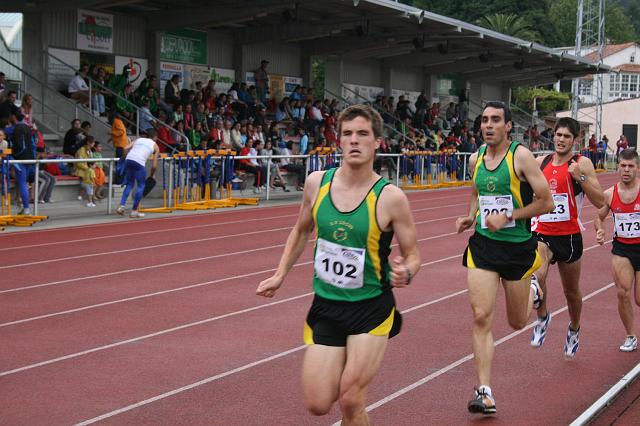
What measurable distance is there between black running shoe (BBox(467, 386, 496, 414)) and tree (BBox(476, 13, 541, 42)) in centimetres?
8456

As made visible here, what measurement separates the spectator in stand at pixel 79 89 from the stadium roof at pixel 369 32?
5.34 feet

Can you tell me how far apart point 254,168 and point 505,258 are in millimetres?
16301

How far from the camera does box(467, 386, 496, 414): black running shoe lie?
5.82 m

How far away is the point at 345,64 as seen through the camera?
1442 inches

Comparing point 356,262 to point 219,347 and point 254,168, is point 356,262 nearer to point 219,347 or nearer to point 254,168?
point 219,347

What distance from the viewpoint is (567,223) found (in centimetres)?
758

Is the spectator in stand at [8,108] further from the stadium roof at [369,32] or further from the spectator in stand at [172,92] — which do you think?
the spectator in stand at [172,92]

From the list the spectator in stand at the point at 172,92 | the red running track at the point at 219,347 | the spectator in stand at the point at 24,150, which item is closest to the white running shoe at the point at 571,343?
the red running track at the point at 219,347

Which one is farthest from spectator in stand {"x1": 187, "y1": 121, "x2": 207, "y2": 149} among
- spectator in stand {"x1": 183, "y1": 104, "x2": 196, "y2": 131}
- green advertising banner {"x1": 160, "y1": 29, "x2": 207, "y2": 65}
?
green advertising banner {"x1": 160, "y1": 29, "x2": 207, "y2": 65}

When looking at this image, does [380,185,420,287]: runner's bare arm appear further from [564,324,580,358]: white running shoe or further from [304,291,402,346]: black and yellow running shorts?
[564,324,580,358]: white running shoe

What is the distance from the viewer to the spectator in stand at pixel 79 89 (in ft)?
73.1

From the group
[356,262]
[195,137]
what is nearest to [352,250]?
[356,262]

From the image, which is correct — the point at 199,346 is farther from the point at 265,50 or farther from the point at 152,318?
the point at 265,50

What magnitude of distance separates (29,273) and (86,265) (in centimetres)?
90
